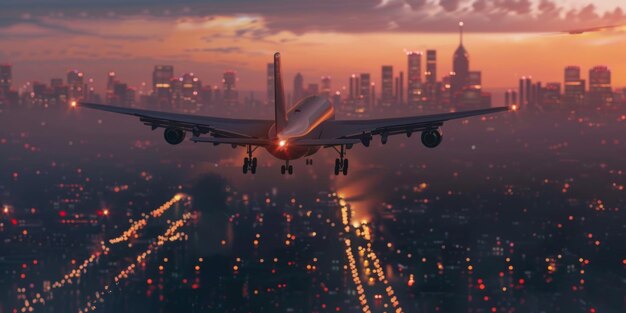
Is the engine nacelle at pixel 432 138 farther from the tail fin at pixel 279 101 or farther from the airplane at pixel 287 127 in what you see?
the tail fin at pixel 279 101

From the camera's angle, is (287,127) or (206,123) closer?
(287,127)

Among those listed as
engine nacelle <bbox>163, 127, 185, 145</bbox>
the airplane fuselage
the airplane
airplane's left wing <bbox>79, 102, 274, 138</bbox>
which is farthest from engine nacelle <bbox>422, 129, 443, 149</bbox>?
engine nacelle <bbox>163, 127, 185, 145</bbox>

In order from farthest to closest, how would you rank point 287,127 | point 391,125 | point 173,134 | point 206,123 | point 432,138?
point 432,138 < point 173,134 < point 391,125 < point 206,123 < point 287,127

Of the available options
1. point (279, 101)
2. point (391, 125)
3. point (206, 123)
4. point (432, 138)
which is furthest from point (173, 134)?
point (432, 138)

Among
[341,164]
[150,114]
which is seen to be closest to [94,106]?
[150,114]

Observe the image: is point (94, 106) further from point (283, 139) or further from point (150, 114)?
point (283, 139)

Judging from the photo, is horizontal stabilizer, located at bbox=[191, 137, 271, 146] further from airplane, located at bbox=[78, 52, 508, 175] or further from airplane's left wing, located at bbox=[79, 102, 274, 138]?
airplane's left wing, located at bbox=[79, 102, 274, 138]

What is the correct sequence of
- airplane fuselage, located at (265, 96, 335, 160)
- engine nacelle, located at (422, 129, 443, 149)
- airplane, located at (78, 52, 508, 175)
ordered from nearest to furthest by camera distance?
airplane fuselage, located at (265, 96, 335, 160)
airplane, located at (78, 52, 508, 175)
engine nacelle, located at (422, 129, 443, 149)

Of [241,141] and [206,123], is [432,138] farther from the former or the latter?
[241,141]
